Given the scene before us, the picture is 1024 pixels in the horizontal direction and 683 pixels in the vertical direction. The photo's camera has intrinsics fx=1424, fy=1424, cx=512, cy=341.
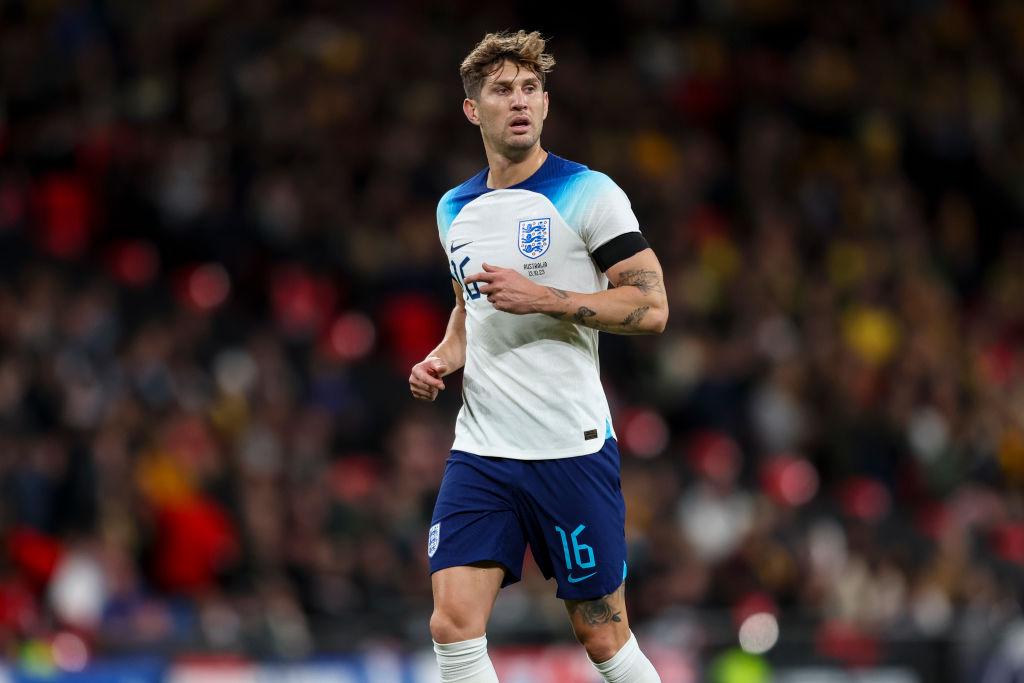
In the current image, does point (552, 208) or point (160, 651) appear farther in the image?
point (160, 651)

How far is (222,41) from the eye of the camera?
48.4 ft

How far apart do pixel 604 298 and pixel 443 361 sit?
697 millimetres

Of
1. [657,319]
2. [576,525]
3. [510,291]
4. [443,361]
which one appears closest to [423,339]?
[443,361]

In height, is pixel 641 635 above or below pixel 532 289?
below

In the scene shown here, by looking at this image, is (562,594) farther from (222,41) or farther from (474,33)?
(474,33)

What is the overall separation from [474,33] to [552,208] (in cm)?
1228

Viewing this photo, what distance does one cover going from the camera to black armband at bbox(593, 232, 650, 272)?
5.14 meters

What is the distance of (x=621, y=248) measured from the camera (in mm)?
5148

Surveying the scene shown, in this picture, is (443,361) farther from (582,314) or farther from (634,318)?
(634,318)

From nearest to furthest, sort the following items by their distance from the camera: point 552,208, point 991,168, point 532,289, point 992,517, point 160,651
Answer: point 532,289 < point 552,208 < point 160,651 < point 992,517 < point 991,168

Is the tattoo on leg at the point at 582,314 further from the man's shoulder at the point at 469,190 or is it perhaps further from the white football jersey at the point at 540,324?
the man's shoulder at the point at 469,190

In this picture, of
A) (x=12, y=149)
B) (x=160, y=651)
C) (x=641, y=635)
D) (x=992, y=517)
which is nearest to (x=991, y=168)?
(x=992, y=517)

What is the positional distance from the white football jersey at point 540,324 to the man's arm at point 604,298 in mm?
146

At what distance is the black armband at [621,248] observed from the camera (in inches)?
203
